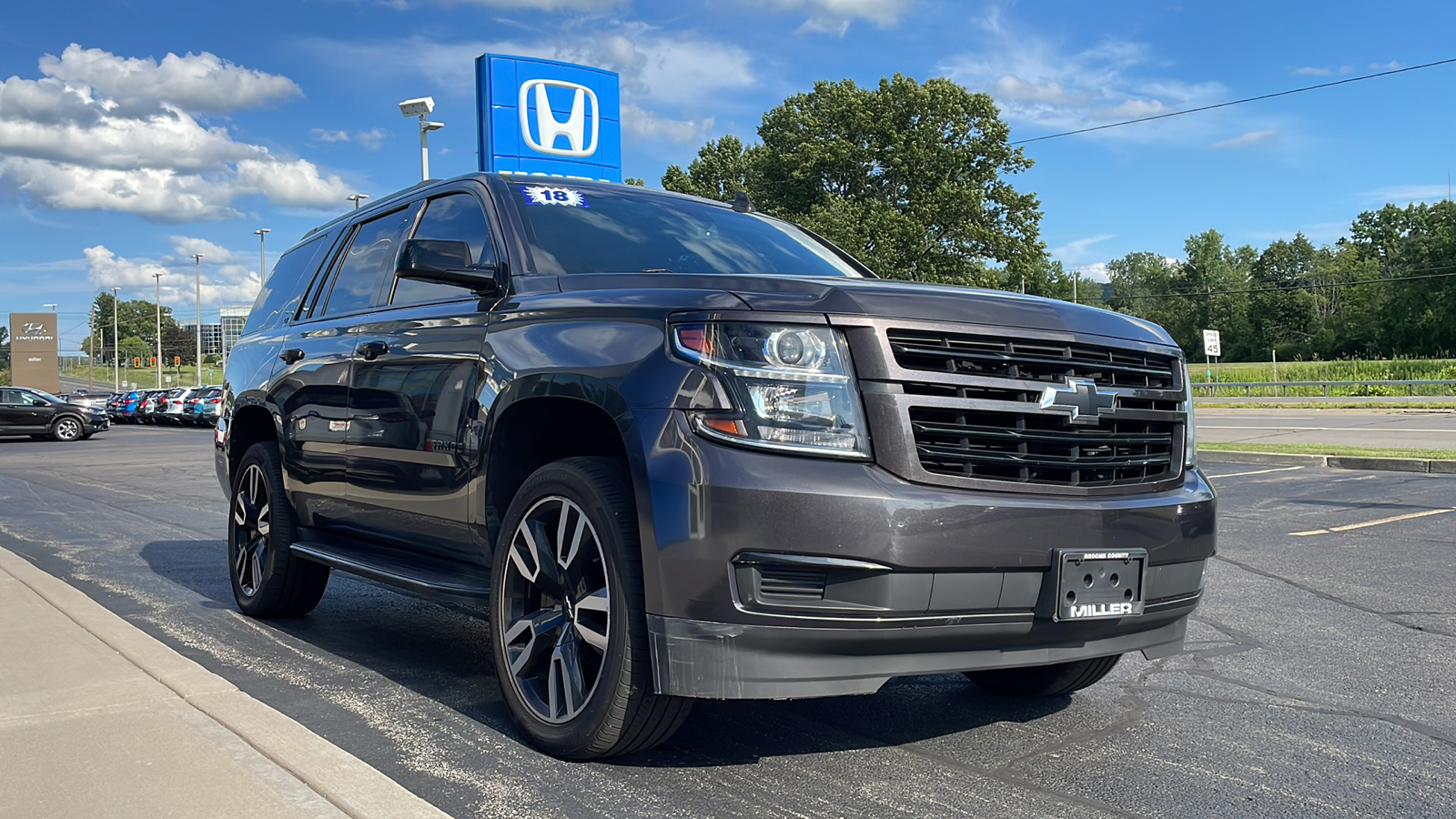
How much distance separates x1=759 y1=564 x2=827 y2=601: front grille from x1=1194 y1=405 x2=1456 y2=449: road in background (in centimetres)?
1764

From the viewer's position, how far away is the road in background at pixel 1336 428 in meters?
19.9

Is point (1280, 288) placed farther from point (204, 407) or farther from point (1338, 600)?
point (1338, 600)

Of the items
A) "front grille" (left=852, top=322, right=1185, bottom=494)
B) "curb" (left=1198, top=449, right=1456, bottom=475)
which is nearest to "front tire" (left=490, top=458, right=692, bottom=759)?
"front grille" (left=852, top=322, right=1185, bottom=494)

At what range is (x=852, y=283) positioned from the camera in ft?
11.8

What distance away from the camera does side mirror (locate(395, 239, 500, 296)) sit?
406 centimetres

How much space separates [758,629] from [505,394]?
130 cm

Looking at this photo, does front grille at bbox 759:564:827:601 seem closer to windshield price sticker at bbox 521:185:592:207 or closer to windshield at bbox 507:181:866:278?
windshield at bbox 507:181:866:278

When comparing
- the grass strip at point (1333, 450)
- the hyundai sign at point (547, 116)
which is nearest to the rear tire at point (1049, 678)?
the grass strip at point (1333, 450)

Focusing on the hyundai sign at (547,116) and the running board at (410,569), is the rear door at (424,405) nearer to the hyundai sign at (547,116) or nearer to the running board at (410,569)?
the running board at (410,569)

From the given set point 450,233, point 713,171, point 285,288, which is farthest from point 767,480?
point 713,171

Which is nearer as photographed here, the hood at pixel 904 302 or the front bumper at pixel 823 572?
the front bumper at pixel 823 572

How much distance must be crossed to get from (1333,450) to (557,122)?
517 inches

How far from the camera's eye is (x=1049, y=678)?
4281 millimetres

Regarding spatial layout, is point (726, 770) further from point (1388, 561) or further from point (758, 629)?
point (1388, 561)
